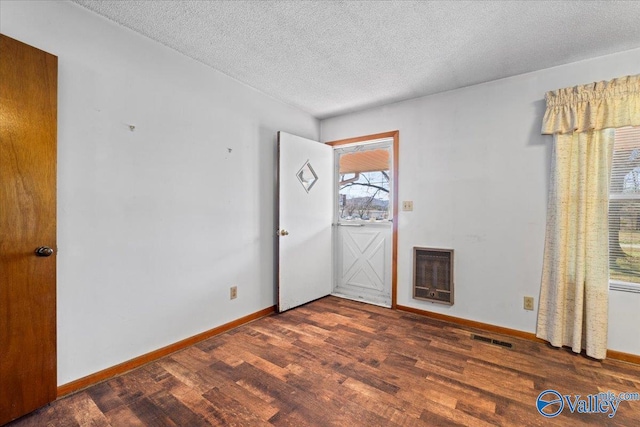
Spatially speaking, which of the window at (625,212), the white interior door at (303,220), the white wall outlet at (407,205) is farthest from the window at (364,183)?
the window at (625,212)

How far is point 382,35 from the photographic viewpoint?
1.95 metres

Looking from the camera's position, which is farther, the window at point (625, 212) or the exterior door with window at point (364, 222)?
the exterior door with window at point (364, 222)

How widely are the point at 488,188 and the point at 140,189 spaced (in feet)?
9.89

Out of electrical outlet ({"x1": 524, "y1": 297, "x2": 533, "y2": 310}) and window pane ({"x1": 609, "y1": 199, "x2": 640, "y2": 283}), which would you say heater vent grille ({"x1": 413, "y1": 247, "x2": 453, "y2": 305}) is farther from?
window pane ({"x1": 609, "y1": 199, "x2": 640, "y2": 283})

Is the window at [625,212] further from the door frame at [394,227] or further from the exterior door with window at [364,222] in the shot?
the exterior door with window at [364,222]

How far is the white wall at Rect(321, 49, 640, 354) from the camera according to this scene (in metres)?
2.38

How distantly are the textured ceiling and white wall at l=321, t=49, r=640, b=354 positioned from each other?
0.18m

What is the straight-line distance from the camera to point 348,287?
150 inches

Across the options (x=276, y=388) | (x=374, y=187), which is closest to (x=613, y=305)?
(x=374, y=187)

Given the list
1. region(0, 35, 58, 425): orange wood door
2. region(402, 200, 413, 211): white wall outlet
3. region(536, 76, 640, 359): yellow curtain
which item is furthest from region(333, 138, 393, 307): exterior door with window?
region(0, 35, 58, 425): orange wood door

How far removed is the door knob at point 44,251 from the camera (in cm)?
153

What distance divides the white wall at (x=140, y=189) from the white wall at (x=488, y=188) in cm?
177

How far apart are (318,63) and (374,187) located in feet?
5.61

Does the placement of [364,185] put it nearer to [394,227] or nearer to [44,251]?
[394,227]
